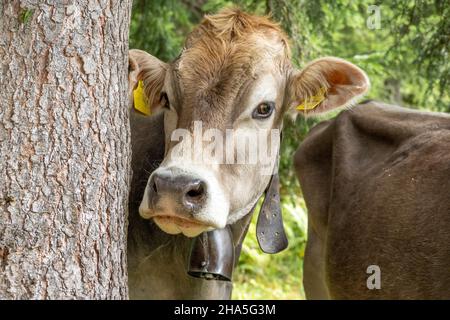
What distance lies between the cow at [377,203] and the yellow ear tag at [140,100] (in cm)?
184

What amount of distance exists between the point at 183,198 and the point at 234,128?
689mm

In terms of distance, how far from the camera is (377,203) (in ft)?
20.0

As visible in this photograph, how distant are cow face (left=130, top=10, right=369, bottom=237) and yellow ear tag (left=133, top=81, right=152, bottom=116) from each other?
55 mm

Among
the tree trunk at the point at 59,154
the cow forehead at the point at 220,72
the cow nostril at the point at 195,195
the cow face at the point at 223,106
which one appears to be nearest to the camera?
the tree trunk at the point at 59,154

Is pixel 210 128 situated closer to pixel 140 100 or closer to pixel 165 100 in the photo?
pixel 165 100

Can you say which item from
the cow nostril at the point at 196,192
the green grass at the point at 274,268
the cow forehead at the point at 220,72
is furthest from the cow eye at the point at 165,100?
the green grass at the point at 274,268

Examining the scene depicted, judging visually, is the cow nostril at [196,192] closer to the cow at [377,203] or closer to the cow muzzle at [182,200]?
the cow muzzle at [182,200]

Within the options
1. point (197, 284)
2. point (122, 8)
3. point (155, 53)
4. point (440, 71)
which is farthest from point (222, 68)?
point (155, 53)

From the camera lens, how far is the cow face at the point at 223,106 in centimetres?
450

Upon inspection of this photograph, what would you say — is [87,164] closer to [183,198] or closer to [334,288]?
[183,198]

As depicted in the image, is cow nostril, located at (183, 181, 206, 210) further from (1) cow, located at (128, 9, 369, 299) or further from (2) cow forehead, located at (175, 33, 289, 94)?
(2) cow forehead, located at (175, 33, 289, 94)

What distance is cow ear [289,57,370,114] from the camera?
17.5ft

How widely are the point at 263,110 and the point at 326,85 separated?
608 mm

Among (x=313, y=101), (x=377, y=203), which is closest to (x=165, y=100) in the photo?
(x=313, y=101)
